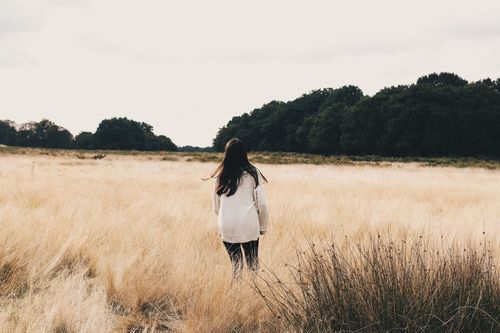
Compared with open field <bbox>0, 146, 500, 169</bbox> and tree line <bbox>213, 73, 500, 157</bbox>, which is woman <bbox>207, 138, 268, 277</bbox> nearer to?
open field <bbox>0, 146, 500, 169</bbox>

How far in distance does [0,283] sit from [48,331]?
1.22 m

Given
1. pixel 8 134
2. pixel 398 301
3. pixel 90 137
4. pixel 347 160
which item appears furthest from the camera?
pixel 8 134

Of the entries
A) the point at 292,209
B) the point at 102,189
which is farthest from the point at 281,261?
the point at 102,189

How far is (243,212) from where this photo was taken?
4.27m

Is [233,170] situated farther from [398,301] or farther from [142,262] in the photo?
[398,301]

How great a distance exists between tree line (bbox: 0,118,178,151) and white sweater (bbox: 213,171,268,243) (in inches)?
3966

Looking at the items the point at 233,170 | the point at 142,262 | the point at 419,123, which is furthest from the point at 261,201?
the point at 419,123

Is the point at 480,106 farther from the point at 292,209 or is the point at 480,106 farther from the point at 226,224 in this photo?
the point at 226,224

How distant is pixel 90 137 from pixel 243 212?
108 m

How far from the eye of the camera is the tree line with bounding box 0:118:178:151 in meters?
101

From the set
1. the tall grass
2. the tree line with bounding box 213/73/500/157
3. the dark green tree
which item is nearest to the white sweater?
the tall grass

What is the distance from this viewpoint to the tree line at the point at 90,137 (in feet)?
332

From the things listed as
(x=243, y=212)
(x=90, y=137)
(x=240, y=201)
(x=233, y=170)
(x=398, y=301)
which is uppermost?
(x=90, y=137)

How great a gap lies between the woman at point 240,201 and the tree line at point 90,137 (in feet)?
330
